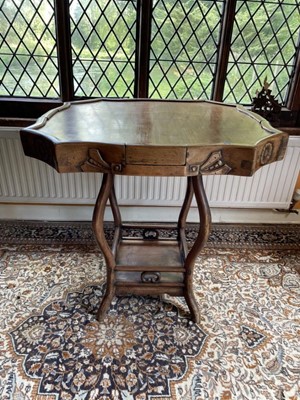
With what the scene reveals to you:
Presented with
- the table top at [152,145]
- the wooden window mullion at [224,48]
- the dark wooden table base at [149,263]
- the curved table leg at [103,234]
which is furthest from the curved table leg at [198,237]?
the wooden window mullion at [224,48]

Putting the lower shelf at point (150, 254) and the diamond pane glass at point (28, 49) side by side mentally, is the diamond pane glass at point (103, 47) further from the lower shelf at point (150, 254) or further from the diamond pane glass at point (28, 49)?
the lower shelf at point (150, 254)

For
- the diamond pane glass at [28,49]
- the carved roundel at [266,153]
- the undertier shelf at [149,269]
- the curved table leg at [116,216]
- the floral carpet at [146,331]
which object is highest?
the diamond pane glass at [28,49]

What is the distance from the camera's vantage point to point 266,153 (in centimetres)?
110

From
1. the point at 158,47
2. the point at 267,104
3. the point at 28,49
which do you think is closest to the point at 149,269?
the point at 267,104

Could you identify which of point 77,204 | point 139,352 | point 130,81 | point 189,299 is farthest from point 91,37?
point 139,352

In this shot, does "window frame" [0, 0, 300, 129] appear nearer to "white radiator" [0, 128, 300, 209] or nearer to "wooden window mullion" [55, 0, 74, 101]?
"wooden window mullion" [55, 0, 74, 101]

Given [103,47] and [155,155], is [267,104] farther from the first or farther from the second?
[155,155]

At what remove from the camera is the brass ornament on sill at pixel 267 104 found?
1854mm

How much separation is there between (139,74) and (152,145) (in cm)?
116

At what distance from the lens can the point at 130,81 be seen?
2.04m

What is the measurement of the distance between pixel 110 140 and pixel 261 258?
1.37 m

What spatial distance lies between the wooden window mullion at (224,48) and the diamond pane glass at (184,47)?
1.8 inches

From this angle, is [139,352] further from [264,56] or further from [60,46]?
[264,56]

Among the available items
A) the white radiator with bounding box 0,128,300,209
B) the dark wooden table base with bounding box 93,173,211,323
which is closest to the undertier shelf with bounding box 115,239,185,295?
the dark wooden table base with bounding box 93,173,211,323
